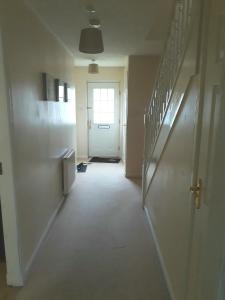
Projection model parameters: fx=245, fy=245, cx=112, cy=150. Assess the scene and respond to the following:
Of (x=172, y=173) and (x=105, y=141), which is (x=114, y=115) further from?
(x=172, y=173)

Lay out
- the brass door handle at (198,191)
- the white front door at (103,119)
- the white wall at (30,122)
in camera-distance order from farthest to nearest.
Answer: the white front door at (103,119) → the white wall at (30,122) → the brass door handle at (198,191)

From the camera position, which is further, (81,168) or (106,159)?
(106,159)

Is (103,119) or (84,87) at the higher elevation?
(84,87)

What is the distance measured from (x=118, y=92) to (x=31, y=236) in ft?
15.0

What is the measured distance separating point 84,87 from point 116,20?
3.64 meters

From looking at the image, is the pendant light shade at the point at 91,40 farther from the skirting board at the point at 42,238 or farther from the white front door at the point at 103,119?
the white front door at the point at 103,119

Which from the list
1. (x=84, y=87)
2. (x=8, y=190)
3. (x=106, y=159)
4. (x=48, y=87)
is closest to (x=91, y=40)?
(x=48, y=87)

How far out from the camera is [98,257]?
7.64 feet

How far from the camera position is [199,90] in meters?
1.26

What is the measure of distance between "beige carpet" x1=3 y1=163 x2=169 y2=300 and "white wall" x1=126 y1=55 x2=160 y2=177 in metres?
1.26

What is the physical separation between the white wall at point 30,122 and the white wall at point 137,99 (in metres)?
1.78

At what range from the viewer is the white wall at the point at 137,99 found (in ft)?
14.8

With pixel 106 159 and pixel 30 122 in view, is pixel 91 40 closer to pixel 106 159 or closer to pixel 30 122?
pixel 30 122

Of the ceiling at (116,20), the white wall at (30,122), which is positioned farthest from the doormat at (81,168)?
the ceiling at (116,20)
